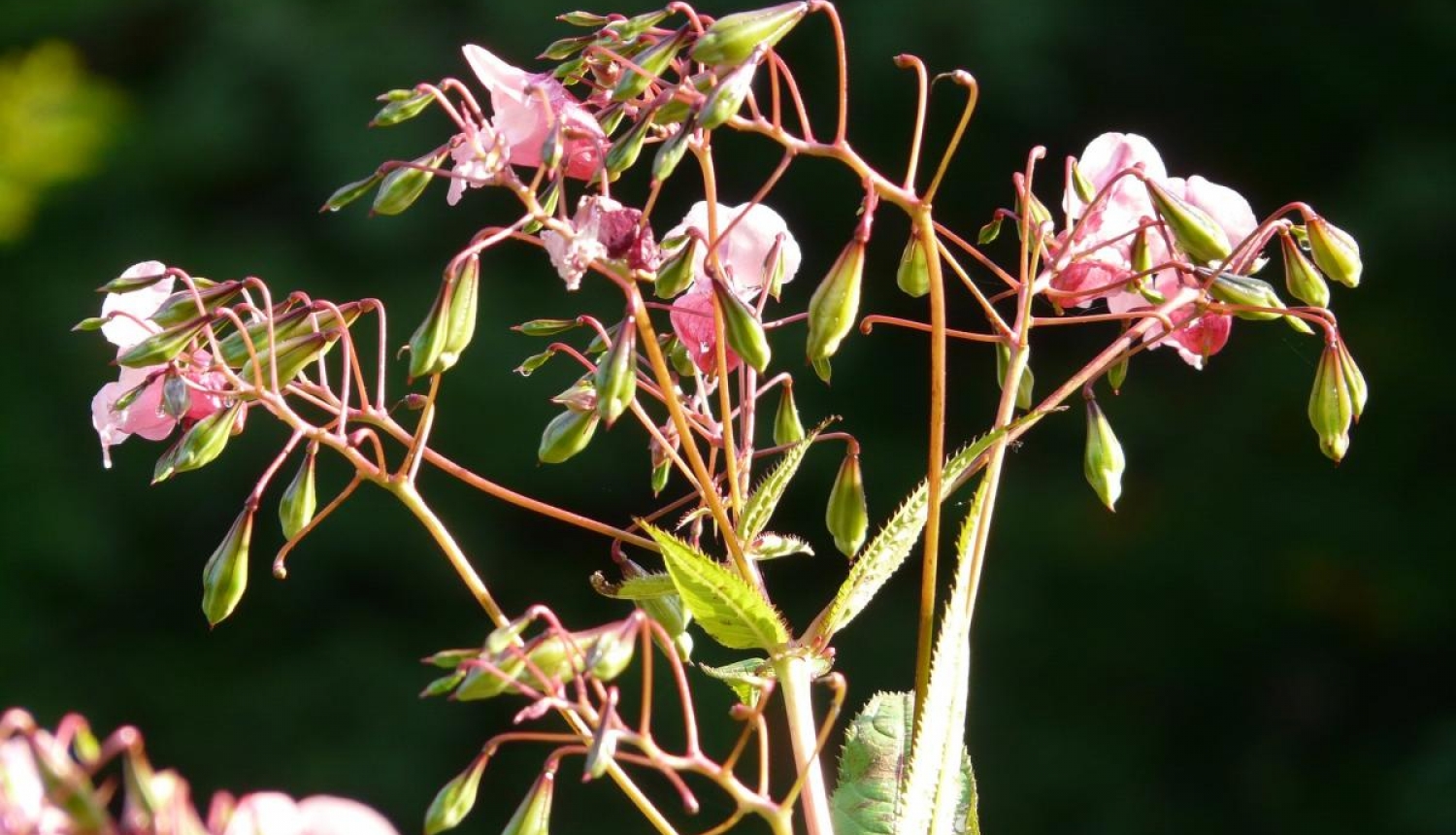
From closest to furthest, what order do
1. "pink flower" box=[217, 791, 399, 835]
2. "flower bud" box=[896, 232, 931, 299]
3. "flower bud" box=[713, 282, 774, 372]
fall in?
"pink flower" box=[217, 791, 399, 835] < "flower bud" box=[713, 282, 774, 372] < "flower bud" box=[896, 232, 931, 299]

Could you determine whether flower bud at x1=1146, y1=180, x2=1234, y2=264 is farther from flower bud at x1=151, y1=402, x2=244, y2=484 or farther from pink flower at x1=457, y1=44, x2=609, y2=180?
flower bud at x1=151, y1=402, x2=244, y2=484

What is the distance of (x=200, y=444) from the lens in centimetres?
51

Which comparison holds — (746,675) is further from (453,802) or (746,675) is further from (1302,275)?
(1302,275)

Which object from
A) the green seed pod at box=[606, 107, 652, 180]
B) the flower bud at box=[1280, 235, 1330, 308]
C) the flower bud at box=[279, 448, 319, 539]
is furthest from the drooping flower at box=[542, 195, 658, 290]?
the flower bud at box=[1280, 235, 1330, 308]

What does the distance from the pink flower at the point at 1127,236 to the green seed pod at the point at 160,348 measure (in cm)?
27

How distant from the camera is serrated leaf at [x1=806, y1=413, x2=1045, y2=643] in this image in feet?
1.66

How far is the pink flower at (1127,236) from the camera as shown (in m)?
→ 0.58

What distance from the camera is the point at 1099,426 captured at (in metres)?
0.59

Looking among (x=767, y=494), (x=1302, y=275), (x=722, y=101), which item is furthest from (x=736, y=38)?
(x=1302, y=275)

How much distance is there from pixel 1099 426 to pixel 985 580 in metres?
1.99

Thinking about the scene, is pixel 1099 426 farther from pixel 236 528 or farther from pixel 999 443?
pixel 236 528

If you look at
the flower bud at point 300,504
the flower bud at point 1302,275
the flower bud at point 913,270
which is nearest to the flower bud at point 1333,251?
the flower bud at point 1302,275

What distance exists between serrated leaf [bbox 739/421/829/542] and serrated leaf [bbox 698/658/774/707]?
4 centimetres

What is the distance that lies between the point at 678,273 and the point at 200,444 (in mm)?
147
